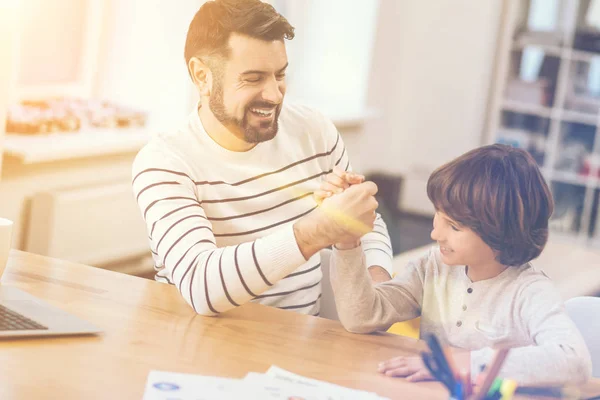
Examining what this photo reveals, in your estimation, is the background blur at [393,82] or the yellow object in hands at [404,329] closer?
the yellow object in hands at [404,329]

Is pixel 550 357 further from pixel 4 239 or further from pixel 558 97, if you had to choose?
pixel 558 97

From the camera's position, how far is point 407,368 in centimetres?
130

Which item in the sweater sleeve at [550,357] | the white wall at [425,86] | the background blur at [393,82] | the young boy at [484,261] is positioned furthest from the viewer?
the white wall at [425,86]

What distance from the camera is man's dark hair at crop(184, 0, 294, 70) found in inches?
69.9

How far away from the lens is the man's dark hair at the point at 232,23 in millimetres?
1774

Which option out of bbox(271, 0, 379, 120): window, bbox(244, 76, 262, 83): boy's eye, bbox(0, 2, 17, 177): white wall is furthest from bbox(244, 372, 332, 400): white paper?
bbox(271, 0, 379, 120): window

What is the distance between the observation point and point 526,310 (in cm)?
141

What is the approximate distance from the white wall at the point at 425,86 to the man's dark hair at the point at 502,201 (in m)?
3.77

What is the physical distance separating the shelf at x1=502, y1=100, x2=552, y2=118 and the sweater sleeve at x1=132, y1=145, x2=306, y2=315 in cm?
394

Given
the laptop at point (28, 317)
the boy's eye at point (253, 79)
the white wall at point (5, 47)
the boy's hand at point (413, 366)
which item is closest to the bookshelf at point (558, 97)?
the white wall at point (5, 47)

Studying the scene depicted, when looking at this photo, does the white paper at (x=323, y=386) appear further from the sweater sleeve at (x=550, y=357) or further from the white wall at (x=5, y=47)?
the white wall at (x=5, y=47)

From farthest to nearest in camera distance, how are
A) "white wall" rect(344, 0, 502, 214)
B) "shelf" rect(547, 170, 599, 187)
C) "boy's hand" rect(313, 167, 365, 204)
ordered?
1. "white wall" rect(344, 0, 502, 214)
2. "shelf" rect(547, 170, 599, 187)
3. "boy's hand" rect(313, 167, 365, 204)

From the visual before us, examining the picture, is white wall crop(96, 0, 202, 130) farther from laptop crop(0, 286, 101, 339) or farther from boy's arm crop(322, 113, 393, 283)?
laptop crop(0, 286, 101, 339)

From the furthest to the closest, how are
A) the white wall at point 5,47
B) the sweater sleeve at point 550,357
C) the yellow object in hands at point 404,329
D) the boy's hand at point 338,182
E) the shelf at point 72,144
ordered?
1. the shelf at point 72,144
2. the white wall at point 5,47
3. the yellow object in hands at point 404,329
4. the boy's hand at point 338,182
5. the sweater sleeve at point 550,357
